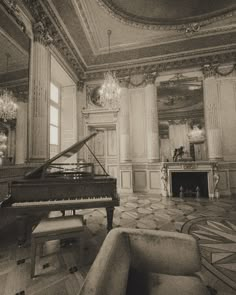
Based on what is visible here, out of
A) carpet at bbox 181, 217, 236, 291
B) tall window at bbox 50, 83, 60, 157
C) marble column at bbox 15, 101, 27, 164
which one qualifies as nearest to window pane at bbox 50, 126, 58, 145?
tall window at bbox 50, 83, 60, 157

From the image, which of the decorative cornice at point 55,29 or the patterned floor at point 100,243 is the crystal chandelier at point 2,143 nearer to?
the patterned floor at point 100,243

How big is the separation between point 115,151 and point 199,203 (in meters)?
3.68

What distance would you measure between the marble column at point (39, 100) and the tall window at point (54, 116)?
1.95 meters

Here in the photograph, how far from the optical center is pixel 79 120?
626cm

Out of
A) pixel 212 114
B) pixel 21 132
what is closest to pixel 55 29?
pixel 21 132

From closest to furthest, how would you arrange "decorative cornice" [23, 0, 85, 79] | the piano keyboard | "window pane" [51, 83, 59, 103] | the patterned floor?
the patterned floor → the piano keyboard → "decorative cornice" [23, 0, 85, 79] → "window pane" [51, 83, 59, 103]

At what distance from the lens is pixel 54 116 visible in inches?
235

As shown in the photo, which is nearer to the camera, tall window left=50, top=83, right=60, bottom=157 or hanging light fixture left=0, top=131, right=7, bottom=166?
hanging light fixture left=0, top=131, right=7, bottom=166

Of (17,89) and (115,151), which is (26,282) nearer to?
(17,89)

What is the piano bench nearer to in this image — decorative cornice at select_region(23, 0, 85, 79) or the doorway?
decorative cornice at select_region(23, 0, 85, 79)

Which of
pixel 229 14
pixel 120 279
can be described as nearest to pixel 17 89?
pixel 120 279

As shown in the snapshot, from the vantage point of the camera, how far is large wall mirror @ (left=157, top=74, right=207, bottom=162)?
5.75 metres

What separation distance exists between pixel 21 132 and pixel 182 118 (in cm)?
543

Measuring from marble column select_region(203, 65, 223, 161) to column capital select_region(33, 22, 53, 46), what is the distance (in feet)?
17.6
